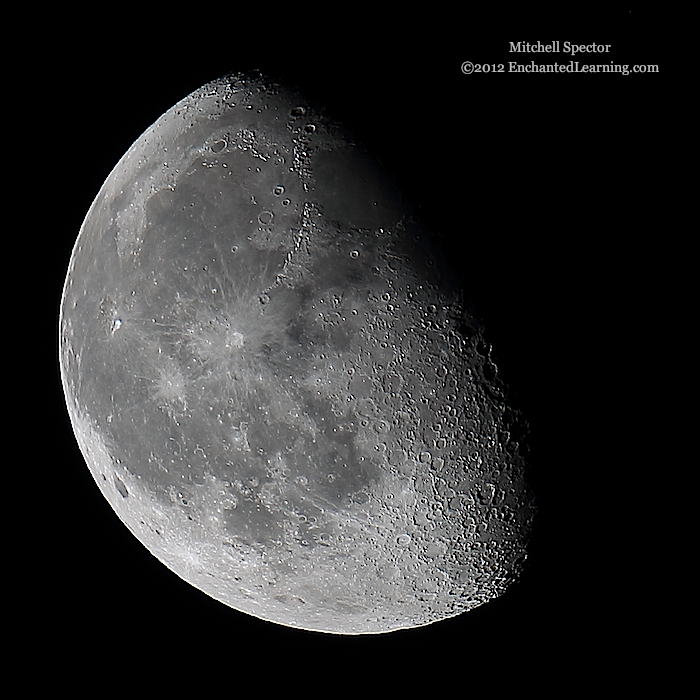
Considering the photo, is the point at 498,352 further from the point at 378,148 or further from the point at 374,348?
the point at 378,148

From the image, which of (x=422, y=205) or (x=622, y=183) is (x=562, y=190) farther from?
(x=422, y=205)

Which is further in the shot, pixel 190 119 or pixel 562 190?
pixel 190 119

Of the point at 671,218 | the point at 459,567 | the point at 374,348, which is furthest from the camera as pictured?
the point at 459,567

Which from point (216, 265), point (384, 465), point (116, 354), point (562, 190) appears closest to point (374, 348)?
point (384, 465)

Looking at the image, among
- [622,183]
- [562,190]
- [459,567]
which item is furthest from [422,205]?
[459,567]

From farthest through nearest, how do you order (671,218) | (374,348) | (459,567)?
(459,567) → (671,218) → (374,348)

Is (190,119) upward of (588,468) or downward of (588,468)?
upward

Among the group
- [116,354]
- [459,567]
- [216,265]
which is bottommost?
[459,567]
